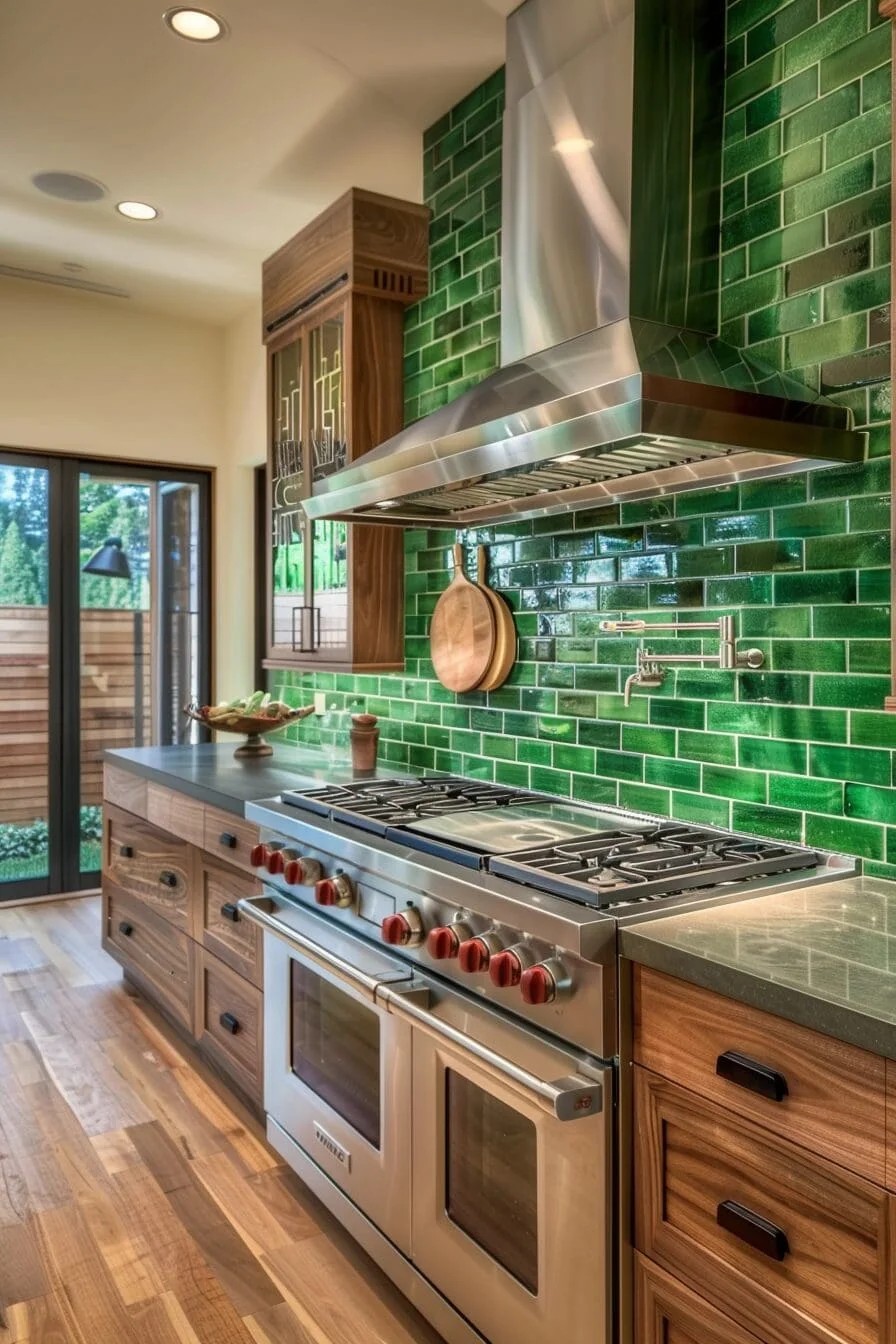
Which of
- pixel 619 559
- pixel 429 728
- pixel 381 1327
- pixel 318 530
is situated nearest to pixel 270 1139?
pixel 381 1327

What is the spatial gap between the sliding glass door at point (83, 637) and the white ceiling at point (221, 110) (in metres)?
1.17

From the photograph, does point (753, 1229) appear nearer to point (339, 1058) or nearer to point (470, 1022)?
point (470, 1022)

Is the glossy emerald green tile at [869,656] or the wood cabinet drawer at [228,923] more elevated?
the glossy emerald green tile at [869,656]

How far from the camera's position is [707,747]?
2.06 meters

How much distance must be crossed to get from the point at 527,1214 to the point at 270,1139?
107 cm

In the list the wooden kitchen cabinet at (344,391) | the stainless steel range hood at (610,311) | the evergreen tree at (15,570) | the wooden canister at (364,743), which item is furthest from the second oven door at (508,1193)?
the evergreen tree at (15,570)

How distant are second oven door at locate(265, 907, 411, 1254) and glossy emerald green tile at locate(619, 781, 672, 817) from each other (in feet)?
2.32

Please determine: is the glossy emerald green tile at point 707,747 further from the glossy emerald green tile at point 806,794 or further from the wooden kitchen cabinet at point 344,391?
the wooden kitchen cabinet at point 344,391

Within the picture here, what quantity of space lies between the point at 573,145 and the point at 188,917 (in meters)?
2.35

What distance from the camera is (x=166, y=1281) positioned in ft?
6.49

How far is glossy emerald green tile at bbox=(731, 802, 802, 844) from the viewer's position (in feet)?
6.12

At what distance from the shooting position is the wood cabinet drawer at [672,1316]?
1269 mm

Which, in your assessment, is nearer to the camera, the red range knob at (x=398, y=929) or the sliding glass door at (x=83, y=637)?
the red range knob at (x=398, y=929)

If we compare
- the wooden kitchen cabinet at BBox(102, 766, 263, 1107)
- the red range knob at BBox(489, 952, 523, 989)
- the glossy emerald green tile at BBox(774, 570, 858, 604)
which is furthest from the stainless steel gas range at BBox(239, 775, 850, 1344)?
the glossy emerald green tile at BBox(774, 570, 858, 604)
